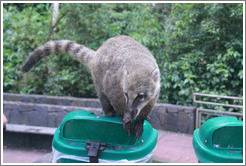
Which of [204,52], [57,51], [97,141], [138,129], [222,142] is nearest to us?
[222,142]

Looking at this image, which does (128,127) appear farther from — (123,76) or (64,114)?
(64,114)

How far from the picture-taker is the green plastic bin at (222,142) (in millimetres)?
1654

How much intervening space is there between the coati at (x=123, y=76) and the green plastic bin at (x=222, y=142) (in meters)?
0.50

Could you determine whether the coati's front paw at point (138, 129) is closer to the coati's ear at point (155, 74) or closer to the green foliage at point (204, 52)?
the coati's ear at point (155, 74)

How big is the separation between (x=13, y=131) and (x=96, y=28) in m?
2.97

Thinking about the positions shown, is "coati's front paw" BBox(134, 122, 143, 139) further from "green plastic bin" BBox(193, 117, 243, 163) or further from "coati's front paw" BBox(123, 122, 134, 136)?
"green plastic bin" BBox(193, 117, 243, 163)

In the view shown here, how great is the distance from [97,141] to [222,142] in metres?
0.86

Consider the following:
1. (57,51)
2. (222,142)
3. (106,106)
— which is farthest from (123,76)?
(57,51)

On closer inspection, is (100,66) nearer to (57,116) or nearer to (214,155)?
(214,155)

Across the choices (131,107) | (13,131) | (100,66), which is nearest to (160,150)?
(100,66)

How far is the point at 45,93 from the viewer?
6566 millimetres

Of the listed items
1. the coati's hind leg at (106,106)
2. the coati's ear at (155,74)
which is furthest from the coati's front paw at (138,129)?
the coati's hind leg at (106,106)

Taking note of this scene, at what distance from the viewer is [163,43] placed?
19.4ft

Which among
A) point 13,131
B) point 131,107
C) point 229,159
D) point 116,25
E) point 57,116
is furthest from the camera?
point 116,25
